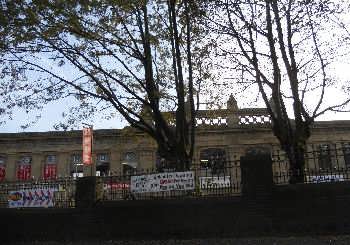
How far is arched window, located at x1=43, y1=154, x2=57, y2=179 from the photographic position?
43.2m

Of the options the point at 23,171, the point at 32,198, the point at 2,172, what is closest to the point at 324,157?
the point at 32,198

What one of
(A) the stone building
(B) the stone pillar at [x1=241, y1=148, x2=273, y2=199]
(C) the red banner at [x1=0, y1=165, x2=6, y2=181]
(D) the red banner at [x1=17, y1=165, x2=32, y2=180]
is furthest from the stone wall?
(C) the red banner at [x1=0, y1=165, x2=6, y2=181]

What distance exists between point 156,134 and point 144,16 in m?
4.96

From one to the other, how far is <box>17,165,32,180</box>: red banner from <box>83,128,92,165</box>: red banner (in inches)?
274

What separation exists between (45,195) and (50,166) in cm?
2663

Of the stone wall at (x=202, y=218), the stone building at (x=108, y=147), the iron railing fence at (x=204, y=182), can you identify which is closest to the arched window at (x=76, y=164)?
the stone building at (x=108, y=147)

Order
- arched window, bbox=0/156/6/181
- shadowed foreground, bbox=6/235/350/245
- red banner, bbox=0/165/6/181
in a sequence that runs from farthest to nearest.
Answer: arched window, bbox=0/156/6/181
red banner, bbox=0/165/6/181
shadowed foreground, bbox=6/235/350/245

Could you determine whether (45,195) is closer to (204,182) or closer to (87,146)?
(204,182)

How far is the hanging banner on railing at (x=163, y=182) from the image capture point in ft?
50.4

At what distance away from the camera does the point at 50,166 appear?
143 ft

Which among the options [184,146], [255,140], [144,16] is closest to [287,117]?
[184,146]

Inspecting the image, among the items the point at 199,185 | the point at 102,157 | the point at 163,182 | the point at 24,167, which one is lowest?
the point at 199,185

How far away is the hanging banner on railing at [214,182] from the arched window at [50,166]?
1202 inches

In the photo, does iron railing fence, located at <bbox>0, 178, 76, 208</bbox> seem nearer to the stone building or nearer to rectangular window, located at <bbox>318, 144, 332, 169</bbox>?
rectangular window, located at <bbox>318, 144, 332, 169</bbox>
